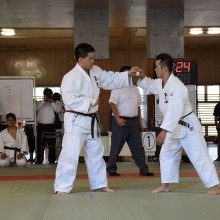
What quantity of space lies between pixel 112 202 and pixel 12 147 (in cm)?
482

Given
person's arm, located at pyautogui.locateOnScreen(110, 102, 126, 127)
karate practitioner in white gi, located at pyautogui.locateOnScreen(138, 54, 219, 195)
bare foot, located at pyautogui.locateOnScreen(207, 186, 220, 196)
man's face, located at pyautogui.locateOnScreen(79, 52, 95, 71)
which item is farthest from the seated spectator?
bare foot, located at pyautogui.locateOnScreen(207, 186, 220, 196)

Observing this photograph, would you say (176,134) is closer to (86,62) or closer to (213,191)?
(213,191)

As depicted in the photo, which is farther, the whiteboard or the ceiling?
the whiteboard

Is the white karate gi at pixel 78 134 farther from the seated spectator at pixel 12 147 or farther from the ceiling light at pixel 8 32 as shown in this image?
the ceiling light at pixel 8 32

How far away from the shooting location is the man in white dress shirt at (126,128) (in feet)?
22.4

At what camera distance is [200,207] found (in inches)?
165

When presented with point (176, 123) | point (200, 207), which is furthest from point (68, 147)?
point (200, 207)

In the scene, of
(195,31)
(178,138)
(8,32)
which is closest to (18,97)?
(8,32)

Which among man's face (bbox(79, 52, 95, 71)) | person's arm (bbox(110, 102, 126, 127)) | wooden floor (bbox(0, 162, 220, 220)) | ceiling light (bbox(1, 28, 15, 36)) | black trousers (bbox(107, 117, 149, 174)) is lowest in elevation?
wooden floor (bbox(0, 162, 220, 220))

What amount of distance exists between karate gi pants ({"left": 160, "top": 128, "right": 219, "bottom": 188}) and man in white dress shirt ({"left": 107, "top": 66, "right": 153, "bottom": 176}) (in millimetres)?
1743

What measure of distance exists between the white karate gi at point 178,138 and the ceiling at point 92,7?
4.77 meters

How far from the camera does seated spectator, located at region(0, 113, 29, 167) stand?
8930 millimetres

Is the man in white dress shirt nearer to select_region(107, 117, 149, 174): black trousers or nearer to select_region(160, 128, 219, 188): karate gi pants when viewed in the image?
select_region(107, 117, 149, 174): black trousers

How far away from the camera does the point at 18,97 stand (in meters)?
10.2
